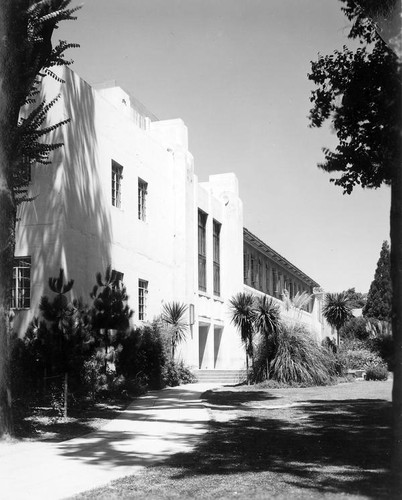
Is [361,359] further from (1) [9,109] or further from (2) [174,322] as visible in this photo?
(1) [9,109]

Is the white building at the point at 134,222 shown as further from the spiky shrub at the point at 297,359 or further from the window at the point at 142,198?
Result: the spiky shrub at the point at 297,359

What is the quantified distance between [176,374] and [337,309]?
14128 millimetres

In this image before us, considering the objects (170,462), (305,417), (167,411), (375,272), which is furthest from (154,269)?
(375,272)

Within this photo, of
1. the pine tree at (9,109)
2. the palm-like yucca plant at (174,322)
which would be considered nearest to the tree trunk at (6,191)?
the pine tree at (9,109)

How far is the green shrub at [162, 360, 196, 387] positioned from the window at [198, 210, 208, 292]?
5.80m

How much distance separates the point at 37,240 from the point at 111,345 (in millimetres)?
3513

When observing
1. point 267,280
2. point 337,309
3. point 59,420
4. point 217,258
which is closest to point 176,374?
point 59,420

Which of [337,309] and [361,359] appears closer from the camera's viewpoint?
[361,359]

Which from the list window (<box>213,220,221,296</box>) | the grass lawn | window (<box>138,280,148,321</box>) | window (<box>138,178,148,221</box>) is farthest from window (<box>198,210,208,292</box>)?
the grass lawn

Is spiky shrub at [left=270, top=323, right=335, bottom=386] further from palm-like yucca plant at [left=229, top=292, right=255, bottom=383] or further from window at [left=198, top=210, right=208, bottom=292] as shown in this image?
window at [left=198, top=210, right=208, bottom=292]

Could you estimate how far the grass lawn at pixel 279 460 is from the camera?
6305 mm

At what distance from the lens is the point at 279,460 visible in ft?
26.2

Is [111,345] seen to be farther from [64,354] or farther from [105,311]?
[64,354]

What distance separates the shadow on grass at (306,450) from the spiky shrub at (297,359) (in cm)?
731
